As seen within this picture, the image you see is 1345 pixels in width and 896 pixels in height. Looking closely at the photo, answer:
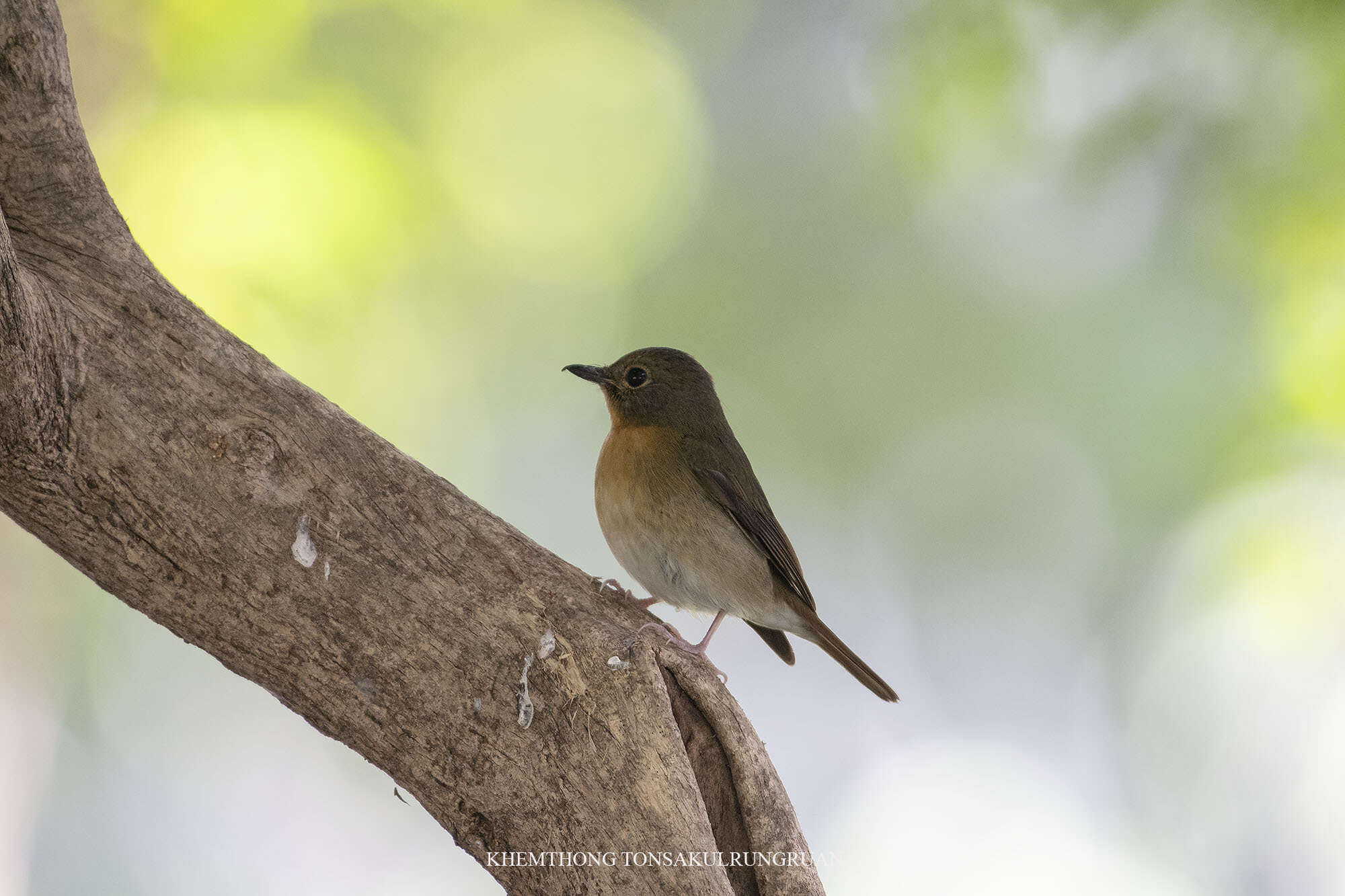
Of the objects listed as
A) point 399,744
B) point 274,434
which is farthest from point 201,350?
point 399,744

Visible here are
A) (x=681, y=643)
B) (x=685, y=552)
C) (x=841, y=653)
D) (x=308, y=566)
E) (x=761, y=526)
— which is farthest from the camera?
(x=841, y=653)

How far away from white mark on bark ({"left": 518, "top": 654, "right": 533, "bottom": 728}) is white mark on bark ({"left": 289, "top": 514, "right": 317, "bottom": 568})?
63 cm

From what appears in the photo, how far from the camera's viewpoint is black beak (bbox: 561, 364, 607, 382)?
396 cm

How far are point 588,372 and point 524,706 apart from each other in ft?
5.11

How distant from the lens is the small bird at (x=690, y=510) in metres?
3.56

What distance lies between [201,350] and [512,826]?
→ 1.52 metres

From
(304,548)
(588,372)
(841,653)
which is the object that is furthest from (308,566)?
(841,653)

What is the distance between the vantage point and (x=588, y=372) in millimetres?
3959

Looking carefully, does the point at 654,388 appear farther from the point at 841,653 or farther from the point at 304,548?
the point at 304,548

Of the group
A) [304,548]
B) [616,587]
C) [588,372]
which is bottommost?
[304,548]

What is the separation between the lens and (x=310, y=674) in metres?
2.71

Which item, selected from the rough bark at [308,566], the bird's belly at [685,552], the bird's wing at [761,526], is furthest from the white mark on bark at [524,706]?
the bird's wing at [761,526]

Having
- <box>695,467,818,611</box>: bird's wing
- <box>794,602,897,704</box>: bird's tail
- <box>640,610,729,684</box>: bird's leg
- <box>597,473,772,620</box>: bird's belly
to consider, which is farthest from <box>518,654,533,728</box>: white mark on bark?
<box>794,602,897,704</box>: bird's tail

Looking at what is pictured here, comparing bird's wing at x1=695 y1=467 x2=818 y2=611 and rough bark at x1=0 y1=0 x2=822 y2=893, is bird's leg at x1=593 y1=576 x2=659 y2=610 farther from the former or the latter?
bird's wing at x1=695 y1=467 x2=818 y2=611
